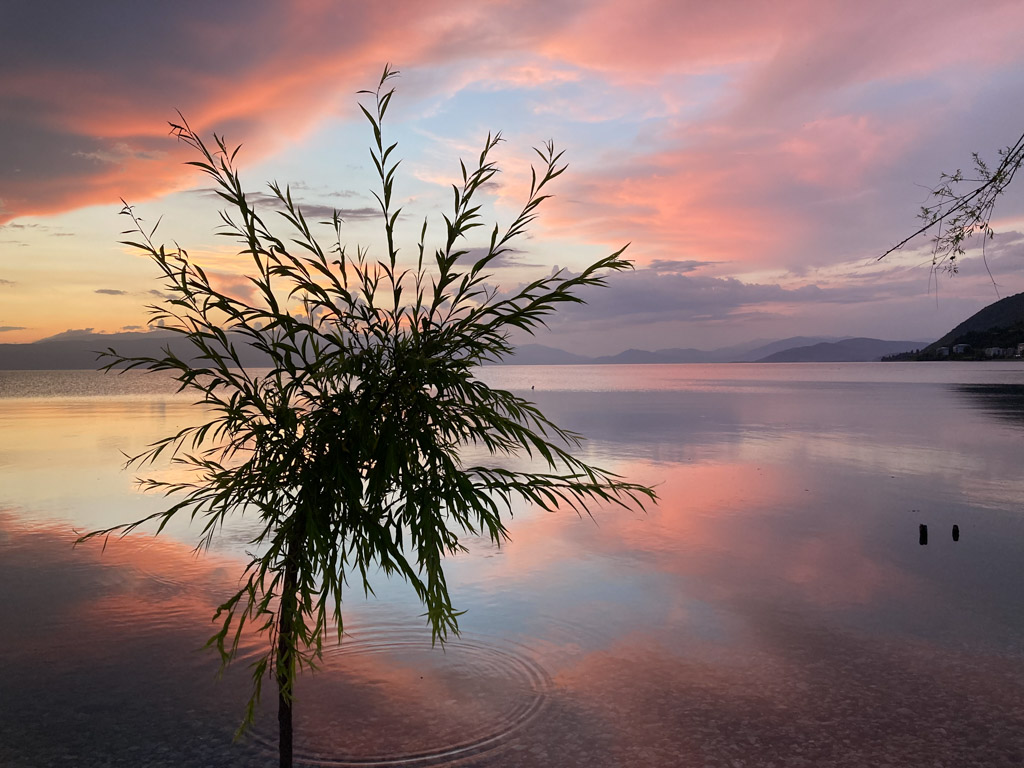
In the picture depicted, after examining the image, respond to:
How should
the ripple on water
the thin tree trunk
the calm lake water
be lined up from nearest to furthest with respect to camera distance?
the thin tree trunk < the ripple on water < the calm lake water

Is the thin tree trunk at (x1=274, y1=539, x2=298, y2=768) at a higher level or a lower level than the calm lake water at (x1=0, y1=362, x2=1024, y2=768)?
higher

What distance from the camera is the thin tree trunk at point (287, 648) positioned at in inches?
216

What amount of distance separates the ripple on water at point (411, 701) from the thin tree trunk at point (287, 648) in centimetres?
136

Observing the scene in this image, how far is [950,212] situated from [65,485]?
26658 mm

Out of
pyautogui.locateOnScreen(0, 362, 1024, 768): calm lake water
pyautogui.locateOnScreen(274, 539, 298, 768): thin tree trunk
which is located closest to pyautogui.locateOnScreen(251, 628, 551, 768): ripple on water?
pyautogui.locateOnScreen(0, 362, 1024, 768): calm lake water

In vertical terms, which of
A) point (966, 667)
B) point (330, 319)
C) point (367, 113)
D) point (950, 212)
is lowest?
point (966, 667)

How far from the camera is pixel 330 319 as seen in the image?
576cm

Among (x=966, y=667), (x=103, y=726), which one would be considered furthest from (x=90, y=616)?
(x=966, y=667)

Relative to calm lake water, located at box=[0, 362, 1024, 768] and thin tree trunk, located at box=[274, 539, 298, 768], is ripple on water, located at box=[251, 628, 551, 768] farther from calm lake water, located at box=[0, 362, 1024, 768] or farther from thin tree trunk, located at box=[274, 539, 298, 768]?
thin tree trunk, located at box=[274, 539, 298, 768]

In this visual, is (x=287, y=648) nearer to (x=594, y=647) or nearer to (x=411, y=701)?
(x=411, y=701)

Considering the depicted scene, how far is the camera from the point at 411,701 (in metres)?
8.96

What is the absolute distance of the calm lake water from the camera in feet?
26.3

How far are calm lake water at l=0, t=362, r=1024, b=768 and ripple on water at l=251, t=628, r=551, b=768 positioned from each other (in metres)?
0.04

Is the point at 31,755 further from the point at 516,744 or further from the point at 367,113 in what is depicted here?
the point at 367,113
